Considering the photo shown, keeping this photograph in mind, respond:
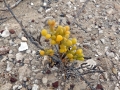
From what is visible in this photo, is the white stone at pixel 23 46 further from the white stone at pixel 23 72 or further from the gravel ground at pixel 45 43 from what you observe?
the white stone at pixel 23 72


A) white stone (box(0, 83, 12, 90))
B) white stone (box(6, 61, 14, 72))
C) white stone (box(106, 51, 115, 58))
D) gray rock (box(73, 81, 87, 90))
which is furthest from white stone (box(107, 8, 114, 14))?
white stone (box(0, 83, 12, 90))

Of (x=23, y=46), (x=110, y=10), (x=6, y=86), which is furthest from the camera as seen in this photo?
(x=110, y=10)

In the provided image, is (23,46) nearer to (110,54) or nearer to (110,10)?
(110,54)

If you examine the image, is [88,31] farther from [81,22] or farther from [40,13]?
[40,13]

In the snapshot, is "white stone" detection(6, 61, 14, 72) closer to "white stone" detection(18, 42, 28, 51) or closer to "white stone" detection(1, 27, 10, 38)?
"white stone" detection(18, 42, 28, 51)

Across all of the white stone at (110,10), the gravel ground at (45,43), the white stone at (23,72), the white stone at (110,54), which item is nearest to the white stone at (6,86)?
the gravel ground at (45,43)

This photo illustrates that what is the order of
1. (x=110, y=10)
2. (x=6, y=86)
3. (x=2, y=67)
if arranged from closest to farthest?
(x=6, y=86), (x=2, y=67), (x=110, y=10)

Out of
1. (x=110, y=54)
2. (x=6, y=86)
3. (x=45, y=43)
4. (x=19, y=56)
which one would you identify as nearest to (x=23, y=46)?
(x=19, y=56)

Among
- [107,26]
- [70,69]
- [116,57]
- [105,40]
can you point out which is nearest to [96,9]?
[107,26]
